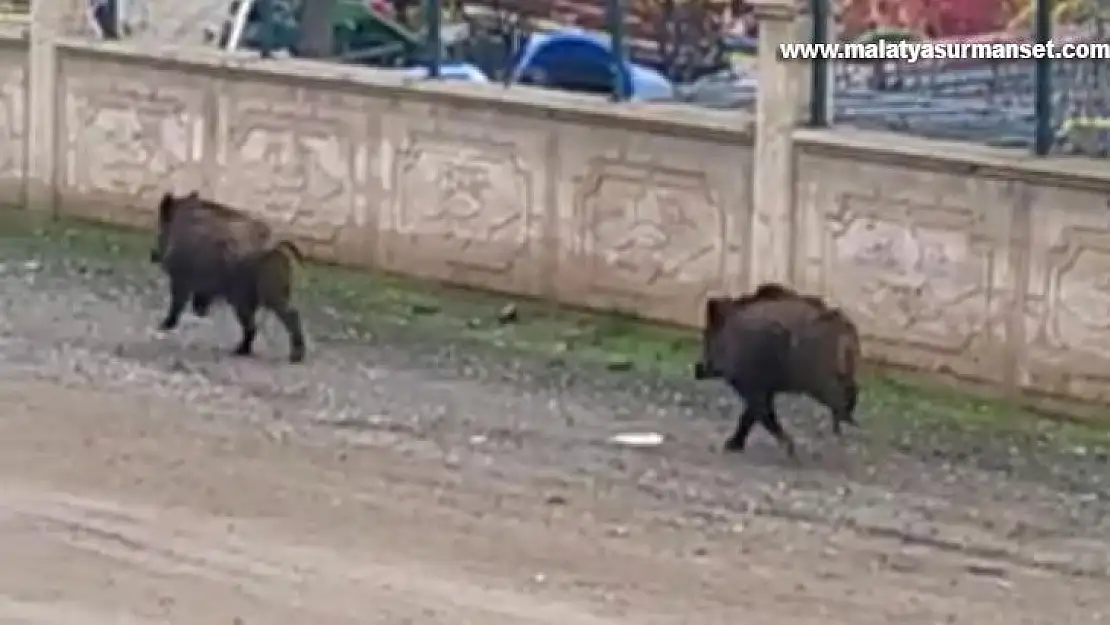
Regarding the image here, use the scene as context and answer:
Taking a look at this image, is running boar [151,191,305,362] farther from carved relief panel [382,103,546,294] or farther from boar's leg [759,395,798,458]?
boar's leg [759,395,798,458]

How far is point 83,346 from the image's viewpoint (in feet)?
43.4

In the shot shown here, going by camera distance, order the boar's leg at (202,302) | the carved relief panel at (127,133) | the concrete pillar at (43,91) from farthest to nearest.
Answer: the concrete pillar at (43,91) → the carved relief panel at (127,133) → the boar's leg at (202,302)

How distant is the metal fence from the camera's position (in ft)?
41.7

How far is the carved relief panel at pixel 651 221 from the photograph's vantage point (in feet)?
45.2

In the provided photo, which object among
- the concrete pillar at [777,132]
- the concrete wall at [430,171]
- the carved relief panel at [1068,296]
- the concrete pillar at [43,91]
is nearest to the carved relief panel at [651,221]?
the concrete wall at [430,171]

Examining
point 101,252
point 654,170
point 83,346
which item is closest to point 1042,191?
point 654,170

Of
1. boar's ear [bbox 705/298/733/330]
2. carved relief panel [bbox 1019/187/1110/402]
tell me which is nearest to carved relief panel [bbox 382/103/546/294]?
carved relief panel [bbox 1019/187/1110/402]

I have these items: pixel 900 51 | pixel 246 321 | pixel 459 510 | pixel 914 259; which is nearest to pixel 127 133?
pixel 246 321

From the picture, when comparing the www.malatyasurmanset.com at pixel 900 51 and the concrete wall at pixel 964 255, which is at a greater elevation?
the www.malatyasurmanset.com at pixel 900 51

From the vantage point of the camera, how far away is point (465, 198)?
49.0 ft

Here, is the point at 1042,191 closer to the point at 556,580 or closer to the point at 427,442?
the point at 427,442

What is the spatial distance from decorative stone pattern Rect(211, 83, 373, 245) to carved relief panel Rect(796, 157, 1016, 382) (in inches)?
119

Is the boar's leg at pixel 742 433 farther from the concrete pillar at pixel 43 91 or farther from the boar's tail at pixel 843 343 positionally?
the concrete pillar at pixel 43 91

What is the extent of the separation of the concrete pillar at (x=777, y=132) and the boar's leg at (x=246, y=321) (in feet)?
7.85
